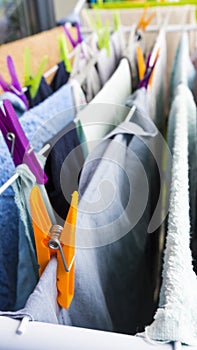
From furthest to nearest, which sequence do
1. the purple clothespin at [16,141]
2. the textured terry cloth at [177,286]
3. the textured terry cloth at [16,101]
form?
the textured terry cloth at [16,101]
the purple clothespin at [16,141]
the textured terry cloth at [177,286]

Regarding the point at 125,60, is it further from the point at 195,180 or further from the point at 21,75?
the point at 195,180

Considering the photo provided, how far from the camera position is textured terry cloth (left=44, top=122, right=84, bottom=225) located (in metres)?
0.47

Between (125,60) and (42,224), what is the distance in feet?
2.02

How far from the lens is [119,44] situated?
1.05 m

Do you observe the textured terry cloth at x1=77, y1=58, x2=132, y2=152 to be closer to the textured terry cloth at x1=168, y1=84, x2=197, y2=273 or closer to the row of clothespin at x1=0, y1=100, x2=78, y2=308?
the textured terry cloth at x1=168, y1=84, x2=197, y2=273

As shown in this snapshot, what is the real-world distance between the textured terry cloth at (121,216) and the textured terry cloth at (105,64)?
24cm

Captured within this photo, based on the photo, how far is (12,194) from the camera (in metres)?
0.50

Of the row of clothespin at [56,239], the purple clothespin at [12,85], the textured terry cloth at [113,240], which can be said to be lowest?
the textured terry cloth at [113,240]

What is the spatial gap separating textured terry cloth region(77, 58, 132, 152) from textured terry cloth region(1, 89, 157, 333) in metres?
0.05

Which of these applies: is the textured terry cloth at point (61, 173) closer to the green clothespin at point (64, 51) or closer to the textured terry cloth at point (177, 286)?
the textured terry cloth at point (177, 286)

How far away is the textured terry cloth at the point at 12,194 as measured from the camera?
0.49 metres

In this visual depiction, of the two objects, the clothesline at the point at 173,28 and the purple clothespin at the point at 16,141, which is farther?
the clothesline at the point at 173,28

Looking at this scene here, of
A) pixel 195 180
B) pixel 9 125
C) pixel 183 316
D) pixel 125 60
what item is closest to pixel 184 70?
pixel 125 60

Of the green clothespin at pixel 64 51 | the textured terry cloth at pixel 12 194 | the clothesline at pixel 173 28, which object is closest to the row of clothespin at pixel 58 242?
the textured terry cloth at pixel 12 194
